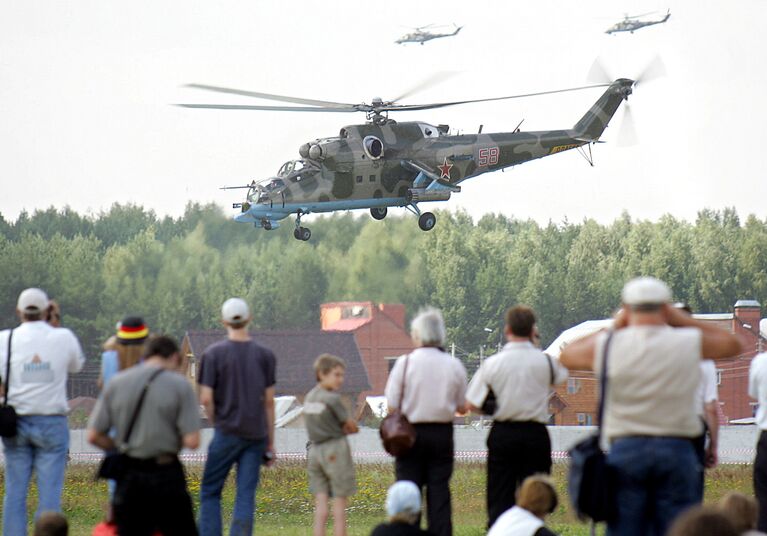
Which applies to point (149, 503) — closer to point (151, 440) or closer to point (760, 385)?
point (151, 440)

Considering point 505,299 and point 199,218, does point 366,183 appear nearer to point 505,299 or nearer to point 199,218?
point 199,218

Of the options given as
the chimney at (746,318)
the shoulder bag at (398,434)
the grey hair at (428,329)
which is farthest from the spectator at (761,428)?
the chimney at (746,318)

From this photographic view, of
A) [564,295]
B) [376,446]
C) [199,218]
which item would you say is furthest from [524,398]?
[564,295]

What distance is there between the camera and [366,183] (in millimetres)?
36188

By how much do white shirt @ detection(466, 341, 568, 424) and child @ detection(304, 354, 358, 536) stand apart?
1.29 meters

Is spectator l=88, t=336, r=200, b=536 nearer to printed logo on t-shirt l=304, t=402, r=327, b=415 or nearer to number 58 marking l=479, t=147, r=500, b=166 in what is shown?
printed logo on t-shirt l=304, t=402, r=327, b=415

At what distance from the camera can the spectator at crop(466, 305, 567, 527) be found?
32.1 ft

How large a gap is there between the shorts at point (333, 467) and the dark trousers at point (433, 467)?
49 centimetres

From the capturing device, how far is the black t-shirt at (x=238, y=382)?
33.3 ft

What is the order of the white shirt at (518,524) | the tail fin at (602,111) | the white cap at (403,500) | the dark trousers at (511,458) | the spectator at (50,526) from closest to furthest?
the spectator at (50,526) → the white cap at (403,500) → the white shirt at (518,524) → the dark trousers at (511,458) → the tail fin at (602,111)

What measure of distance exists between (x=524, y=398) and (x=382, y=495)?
14.1 m

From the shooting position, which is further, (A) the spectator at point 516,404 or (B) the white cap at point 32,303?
(B) the white cap at point 32,303

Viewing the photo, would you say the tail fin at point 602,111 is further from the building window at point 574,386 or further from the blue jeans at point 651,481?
the blue jeans at point 651,481

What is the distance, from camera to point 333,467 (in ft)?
35.4
